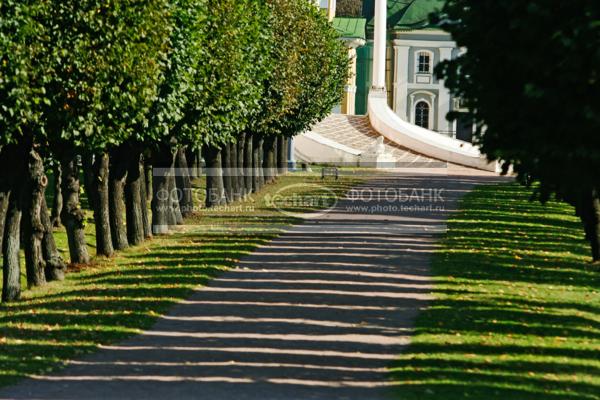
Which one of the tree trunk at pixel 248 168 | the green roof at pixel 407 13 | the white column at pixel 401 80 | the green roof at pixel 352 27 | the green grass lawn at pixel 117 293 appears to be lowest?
the green grass lawn at pixel 117 293

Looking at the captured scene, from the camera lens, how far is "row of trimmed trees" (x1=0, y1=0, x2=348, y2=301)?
2559 centimetres

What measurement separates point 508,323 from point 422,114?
288 feet

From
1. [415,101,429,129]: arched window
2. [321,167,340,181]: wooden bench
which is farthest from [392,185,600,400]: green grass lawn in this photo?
[415,101,429,129]: arched window

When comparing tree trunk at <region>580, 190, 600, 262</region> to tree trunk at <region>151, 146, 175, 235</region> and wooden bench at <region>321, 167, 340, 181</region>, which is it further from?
wooden bench at <region>321, 167, 340, 181</region>

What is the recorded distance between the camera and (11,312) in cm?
2420

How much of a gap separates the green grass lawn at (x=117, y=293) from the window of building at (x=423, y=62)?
67.9 metres

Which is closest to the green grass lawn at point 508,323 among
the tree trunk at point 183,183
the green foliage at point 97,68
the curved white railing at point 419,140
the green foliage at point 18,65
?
the green foliage at point 97,68

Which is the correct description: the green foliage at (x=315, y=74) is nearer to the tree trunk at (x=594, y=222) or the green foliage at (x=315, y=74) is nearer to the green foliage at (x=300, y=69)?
the green foliage at (x=300, y=69)

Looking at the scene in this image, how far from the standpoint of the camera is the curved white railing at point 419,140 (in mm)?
79750

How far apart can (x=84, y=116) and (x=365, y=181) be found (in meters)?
37.1

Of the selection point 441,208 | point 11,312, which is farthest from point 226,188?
point 11,312

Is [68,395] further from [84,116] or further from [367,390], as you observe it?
[84,116]

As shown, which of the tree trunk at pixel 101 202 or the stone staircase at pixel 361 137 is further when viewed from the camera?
the stone staircase at pixel 361 137

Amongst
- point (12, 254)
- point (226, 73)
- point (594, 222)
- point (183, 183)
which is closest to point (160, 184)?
point (183, 183)
